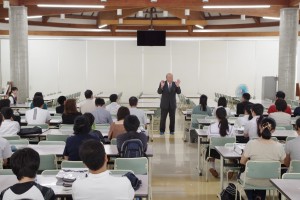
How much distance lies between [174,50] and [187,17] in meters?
3.41

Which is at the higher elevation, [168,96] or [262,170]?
[168,96]

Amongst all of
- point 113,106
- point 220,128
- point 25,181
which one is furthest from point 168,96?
point 25,181

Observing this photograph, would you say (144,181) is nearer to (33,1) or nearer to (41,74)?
(33,1)

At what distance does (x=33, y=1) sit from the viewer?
1227 cm

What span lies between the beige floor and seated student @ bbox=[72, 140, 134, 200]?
9.55 feet

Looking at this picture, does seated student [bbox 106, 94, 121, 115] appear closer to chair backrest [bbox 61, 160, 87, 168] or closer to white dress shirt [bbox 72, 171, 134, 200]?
chair backrest [bbox 61, 160, 87, 168]

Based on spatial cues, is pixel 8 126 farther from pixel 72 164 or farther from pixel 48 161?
pixel 72 164

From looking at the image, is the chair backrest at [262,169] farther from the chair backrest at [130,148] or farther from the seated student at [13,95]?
the seated student at [13,95]

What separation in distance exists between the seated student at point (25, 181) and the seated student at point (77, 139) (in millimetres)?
2024

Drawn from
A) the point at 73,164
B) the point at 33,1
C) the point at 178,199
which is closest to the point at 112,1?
the point at 33,1

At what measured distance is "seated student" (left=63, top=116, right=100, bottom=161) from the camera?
5.16m

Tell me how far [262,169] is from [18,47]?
29.6ft

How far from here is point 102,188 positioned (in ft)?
10.6

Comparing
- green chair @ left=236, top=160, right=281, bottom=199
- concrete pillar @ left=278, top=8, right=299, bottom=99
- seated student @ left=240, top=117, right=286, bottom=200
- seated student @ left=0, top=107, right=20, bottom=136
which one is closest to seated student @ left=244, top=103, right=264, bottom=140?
seated student @ left=240, top=117, right=286, bottom=200
